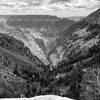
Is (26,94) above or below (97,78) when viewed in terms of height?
below

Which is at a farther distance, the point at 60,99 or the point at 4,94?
the point at 4,94

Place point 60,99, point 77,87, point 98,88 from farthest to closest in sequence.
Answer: point 77,87 < point 98,88 < point 60,99

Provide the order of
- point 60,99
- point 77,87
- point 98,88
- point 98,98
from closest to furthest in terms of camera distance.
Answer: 1. point 60,99
2. point 98,98
3. point 98,88
4. point 77,87

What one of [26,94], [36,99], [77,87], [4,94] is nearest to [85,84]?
[77,87]

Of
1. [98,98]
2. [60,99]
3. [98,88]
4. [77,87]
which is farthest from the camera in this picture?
[77,87]

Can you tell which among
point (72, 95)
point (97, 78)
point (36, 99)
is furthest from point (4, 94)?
point (36, 99)

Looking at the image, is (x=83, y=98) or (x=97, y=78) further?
(x=97, y=78)

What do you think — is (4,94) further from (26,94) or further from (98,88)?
(98,88)

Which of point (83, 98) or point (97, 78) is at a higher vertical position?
point (97, 78)

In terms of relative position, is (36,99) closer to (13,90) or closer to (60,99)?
(60,99)
